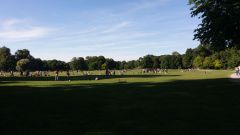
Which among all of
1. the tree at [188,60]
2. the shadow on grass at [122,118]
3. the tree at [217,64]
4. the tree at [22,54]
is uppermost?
the tree at [22,54]

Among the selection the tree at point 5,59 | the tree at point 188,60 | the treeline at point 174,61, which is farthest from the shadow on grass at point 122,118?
the tree at point 188,60

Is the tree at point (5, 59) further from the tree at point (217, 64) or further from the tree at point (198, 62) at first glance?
the tree at point (217, 64)

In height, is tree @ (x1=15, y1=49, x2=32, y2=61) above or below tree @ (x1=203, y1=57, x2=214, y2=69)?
above

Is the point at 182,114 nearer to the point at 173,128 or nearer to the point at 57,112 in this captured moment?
the point at 173,128

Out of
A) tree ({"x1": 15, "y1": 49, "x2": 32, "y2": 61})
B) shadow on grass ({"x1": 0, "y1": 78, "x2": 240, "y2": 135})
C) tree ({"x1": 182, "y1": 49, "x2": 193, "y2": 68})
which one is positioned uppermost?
tree ({"x1": 15, "y1": 49, "x2": 32, "y2": 61})

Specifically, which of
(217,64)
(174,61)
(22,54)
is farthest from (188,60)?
(22,54)

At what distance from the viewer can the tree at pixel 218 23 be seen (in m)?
30.6

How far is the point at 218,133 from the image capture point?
10.3 m

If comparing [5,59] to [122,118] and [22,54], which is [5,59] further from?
[122,118]

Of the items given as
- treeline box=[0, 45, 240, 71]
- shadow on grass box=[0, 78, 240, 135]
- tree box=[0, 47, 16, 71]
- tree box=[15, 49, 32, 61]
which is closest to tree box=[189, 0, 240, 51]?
shadow on grass box=[0, 78, 240, 135]

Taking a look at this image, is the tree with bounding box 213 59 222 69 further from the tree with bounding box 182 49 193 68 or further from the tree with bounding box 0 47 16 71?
the tree with bounding box 0 47 16 71

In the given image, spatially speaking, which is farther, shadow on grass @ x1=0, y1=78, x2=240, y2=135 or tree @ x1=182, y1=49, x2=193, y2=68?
tree @ x1=182, y1=49, x2=193, y2=68

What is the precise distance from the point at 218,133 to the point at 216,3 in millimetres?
24934

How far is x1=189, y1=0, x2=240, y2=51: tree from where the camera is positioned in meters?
30.6
